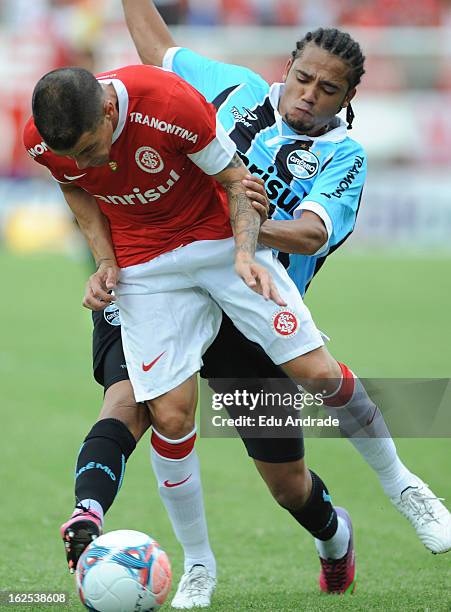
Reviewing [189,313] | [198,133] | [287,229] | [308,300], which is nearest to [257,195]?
[287,229]

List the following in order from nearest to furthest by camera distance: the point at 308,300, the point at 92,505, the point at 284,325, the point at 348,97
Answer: the point at 92,505
the point at 284,325
the point at 348,97
the point at 308,300

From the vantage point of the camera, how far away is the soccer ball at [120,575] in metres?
3.96

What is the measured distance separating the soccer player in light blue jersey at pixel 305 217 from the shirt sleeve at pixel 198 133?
0.47 m

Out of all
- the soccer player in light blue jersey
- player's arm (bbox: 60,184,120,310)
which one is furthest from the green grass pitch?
player's arm (bbox: 60,184,120,310)

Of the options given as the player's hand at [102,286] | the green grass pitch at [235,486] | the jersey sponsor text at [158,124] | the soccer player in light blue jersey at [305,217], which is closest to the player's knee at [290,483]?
the soccer player in light blue jersey at [305,217]

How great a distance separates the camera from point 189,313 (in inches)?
189

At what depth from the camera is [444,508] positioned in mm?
5070

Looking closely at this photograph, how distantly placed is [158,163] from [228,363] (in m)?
1.05

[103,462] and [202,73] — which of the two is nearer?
[103,462]

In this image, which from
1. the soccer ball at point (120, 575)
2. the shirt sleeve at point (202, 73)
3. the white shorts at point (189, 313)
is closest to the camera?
the soccer ball at point (120, 575)

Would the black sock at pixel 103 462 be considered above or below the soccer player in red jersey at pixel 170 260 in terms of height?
below

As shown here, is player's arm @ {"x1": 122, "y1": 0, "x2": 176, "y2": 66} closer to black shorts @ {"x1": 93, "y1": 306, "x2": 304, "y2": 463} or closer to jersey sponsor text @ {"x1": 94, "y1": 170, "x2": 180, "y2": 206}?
jersey sponsor text @ {"x1": 94, "y1": 170, "x2": 180, "y2": 206}

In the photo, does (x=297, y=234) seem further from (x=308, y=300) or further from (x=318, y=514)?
(x=308, y=300)

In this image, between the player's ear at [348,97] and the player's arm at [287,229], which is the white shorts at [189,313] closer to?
the player's arm at [287,229]
